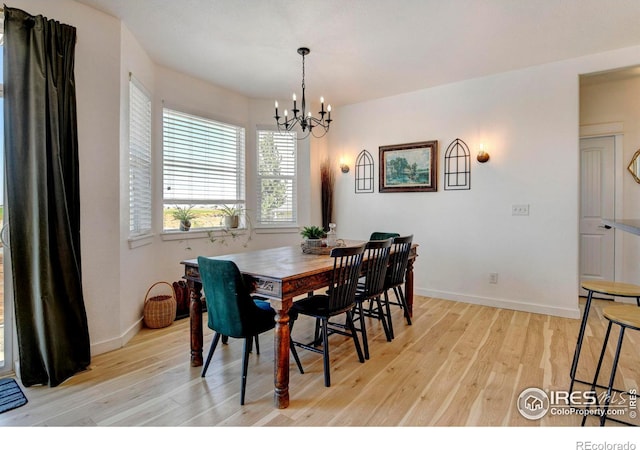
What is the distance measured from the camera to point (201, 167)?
4.24 m

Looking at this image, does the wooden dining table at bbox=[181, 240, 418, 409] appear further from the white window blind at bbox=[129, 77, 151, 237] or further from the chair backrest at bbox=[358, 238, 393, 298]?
the white window blind at bbox=[129, 77, 151, 237]

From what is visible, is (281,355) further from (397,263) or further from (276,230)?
(276,230)

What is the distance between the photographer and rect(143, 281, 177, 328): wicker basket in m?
3.29

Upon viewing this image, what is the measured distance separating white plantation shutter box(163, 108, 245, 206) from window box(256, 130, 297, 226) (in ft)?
0.95

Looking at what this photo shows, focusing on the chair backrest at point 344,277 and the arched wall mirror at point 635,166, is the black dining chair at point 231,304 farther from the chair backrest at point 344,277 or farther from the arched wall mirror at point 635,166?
the arched wall mirror at point 635,166

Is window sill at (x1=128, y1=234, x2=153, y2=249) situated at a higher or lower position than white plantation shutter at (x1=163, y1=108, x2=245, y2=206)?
lower

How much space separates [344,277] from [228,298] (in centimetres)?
79

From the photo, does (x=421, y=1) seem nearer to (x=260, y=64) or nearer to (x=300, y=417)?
(x=260, y=64)

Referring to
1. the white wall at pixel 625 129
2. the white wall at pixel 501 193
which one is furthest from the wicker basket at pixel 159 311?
the white wall at pixel 625 129

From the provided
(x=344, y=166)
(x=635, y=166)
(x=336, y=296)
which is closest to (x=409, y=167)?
(x=344, y=166)

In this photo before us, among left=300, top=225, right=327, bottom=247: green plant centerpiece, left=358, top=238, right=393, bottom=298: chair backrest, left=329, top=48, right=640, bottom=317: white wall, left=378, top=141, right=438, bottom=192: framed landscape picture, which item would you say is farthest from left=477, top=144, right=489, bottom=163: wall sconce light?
left=300, top=225, right=327, bottom=247: green plant centerpiece

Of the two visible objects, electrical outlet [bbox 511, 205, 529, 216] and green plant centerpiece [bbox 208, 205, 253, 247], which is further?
green plant centerpiece [bbox 208, 205, 253, 247]

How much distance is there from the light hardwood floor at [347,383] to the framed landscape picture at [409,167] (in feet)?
6.52

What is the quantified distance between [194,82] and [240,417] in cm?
367
